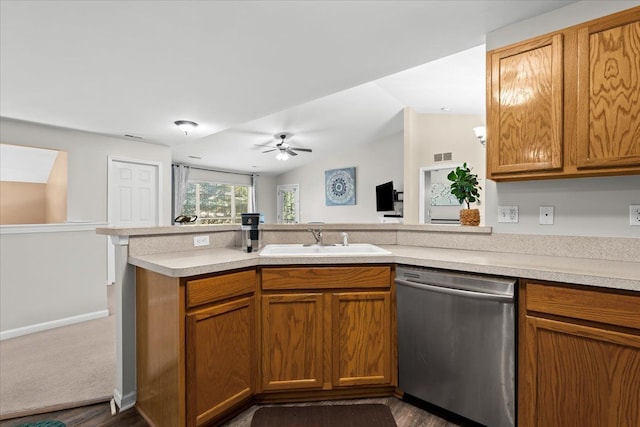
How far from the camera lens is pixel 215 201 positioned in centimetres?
861

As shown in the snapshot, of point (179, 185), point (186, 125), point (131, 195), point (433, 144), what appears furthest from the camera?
point (179, 185)

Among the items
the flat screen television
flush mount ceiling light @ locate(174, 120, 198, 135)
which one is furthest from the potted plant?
the flat screen television

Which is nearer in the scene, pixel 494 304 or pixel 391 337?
pixel 494 304

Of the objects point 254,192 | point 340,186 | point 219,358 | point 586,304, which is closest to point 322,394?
point 219,358

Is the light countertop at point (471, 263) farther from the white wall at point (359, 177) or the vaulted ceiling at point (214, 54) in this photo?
the white wall at point (359, 177)

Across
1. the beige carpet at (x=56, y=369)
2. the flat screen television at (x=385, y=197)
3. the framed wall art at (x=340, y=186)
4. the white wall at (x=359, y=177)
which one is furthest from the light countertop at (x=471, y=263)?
the framed wall art at (x=340, y=186)

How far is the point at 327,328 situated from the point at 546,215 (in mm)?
1485

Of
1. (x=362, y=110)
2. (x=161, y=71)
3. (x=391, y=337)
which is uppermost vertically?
(x=362, y=110)

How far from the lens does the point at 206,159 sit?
24.7ft

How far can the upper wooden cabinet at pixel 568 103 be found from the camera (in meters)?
1.52

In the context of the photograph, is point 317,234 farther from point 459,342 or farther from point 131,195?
point 131,195

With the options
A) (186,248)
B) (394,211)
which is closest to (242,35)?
(186,248)

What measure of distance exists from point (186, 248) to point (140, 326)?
53 cm

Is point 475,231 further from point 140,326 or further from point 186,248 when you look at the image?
point 140,326
